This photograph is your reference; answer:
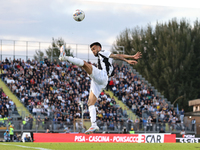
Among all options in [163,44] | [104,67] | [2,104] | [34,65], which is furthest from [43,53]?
[104,67]

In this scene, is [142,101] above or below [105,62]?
below

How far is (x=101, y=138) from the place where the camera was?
1086 inches

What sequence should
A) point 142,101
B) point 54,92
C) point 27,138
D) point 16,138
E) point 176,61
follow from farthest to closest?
point 176,61 → point 142,101 → point 54,92 → point 16,138 → point 27,138

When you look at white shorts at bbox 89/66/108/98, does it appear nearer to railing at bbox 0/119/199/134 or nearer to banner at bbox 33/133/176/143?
banner at bbox 33/133/176/143

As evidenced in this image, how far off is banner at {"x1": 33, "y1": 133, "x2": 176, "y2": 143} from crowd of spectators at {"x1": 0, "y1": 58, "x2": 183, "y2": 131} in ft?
12.2

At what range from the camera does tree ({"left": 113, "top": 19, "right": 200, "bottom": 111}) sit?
63344 mm

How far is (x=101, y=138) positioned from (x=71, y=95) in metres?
10.8

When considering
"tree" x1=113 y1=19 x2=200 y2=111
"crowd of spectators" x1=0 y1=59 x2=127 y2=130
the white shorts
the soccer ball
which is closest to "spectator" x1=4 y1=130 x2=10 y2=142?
"crowd of spectators" x1=0 y1=59 x2=127 y2=130

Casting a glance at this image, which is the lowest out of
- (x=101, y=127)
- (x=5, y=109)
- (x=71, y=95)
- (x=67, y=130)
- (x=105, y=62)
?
(x=67, y=130)

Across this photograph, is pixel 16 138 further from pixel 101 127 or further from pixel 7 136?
pixel 101 127

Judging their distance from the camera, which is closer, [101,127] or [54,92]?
[101,127]

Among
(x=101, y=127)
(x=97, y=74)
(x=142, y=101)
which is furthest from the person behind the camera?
(x=142, y=101)

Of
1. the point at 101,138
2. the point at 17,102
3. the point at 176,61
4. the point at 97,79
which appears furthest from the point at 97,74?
the point at 176,61

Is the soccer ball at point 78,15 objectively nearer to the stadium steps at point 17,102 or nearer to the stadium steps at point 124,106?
the stadium steps at point 17,102
